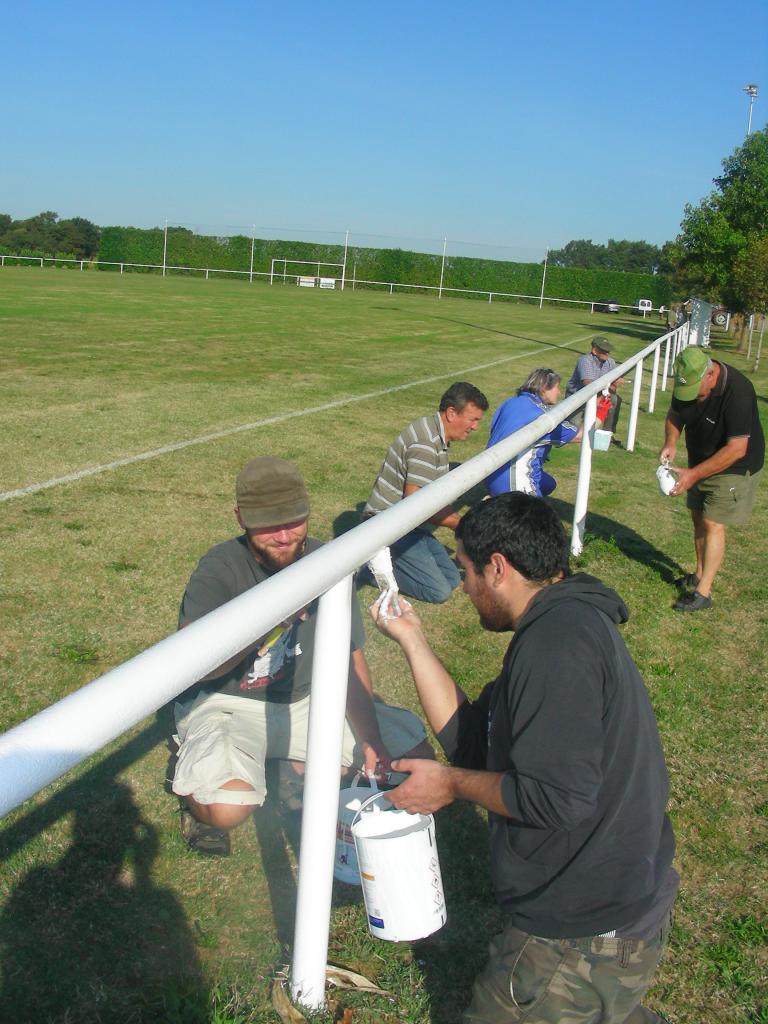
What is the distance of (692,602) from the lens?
637 cm

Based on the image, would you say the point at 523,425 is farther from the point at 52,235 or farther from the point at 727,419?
the point at 52,235

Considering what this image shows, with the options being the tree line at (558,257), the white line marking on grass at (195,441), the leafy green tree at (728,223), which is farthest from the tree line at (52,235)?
the white line marking on grass at (195,441)

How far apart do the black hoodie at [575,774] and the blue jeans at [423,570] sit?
346cm

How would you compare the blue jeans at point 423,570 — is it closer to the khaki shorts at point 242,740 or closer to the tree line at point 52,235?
the khaki shorts at point 242,740

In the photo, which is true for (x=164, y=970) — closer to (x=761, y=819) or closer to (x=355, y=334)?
(x=761, y=819)

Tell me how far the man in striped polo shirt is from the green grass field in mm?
212

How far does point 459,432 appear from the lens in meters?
6.27

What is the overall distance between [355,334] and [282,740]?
2298 centimetres

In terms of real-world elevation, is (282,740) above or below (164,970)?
above

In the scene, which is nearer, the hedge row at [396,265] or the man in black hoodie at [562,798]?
the man in black hoodie at [562,798]

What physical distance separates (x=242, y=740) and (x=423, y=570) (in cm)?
269

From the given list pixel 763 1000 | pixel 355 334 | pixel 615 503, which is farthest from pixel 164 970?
pixel 355 334

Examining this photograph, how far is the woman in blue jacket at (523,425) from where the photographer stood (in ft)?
20.4

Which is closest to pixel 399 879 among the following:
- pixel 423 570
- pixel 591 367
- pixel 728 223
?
pixel 423 570
